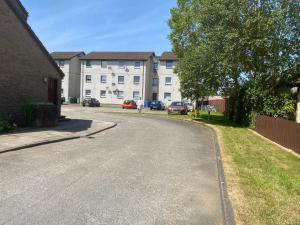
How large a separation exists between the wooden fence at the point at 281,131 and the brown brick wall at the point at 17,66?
1216 centimetres

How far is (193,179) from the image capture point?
9.16 m

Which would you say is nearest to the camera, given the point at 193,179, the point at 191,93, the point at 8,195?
the point at 8,195

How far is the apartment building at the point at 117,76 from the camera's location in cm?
6888

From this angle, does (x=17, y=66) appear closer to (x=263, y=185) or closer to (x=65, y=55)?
(x=263, y=185)

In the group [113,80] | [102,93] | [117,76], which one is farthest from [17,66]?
[102,93]

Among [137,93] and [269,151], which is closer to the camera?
[269,151]

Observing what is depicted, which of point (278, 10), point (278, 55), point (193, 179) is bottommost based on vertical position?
point (193, 179)

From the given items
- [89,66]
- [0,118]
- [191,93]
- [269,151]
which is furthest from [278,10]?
[89,66]

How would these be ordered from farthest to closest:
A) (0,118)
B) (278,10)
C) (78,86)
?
(78,86) < (278,10) < (0,118)

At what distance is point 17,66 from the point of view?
18.6 metres

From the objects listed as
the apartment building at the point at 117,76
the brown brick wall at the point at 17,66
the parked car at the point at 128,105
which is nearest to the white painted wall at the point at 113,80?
the apartment building at the point at 117,76

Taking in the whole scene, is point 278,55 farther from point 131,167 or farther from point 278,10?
point 131,167

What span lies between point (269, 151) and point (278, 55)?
12.6 m

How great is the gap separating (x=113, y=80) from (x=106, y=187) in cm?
6308
